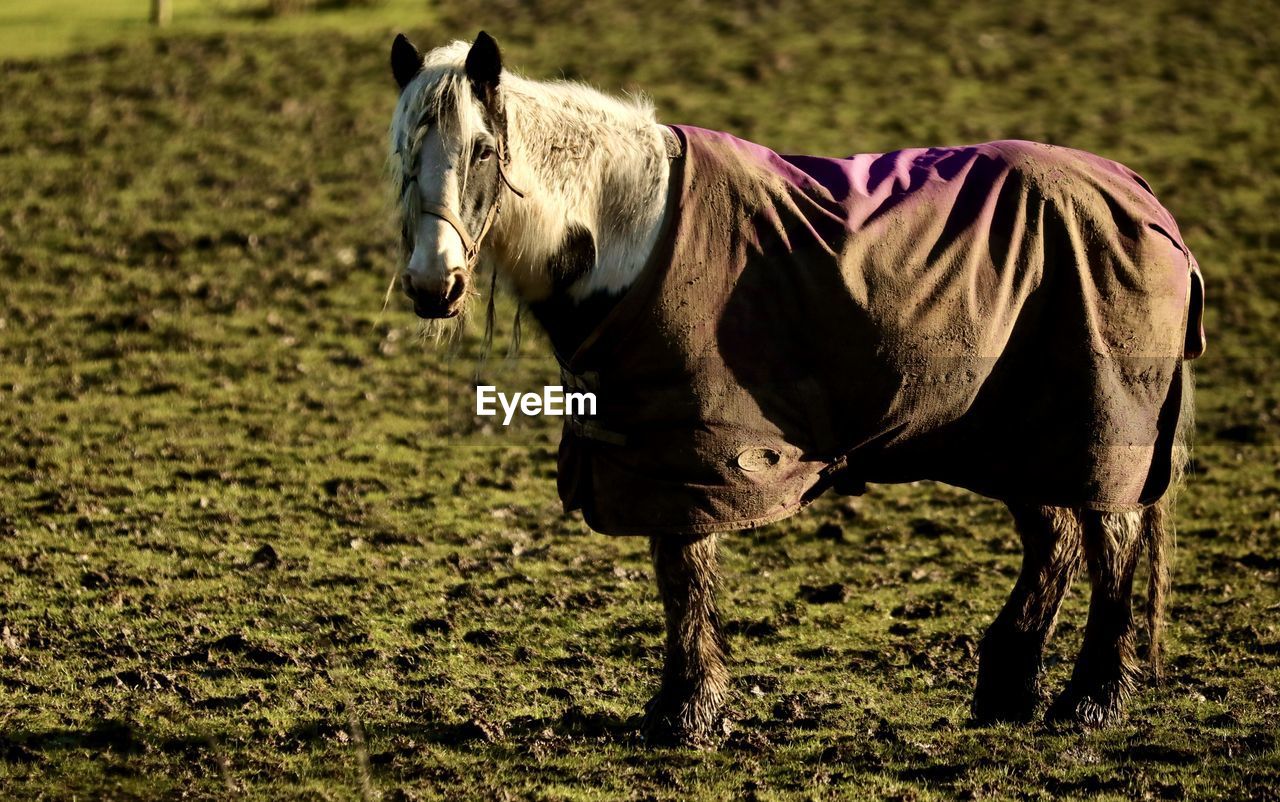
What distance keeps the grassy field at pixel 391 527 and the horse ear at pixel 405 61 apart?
2035mm

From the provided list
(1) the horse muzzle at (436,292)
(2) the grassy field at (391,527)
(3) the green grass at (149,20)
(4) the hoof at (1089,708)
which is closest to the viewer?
(1) the horse muzzle at (436,292)

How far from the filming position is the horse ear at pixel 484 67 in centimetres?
419

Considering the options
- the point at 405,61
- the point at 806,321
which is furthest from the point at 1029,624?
the point at 405,61

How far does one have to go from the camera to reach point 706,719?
4719 mm

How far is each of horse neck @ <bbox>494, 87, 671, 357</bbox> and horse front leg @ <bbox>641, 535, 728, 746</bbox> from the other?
773 millimetres

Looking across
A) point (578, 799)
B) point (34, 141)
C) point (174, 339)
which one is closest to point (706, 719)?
point (578, 799)

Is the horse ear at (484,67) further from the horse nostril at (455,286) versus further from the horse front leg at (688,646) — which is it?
the horse front leg at (688,646)

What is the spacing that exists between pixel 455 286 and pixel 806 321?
113cm

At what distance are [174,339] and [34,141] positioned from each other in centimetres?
406

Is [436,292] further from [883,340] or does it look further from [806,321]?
[883,340]

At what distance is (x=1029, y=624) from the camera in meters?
5.02

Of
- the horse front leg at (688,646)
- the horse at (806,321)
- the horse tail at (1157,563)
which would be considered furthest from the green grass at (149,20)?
the horse tail at (1157,563)

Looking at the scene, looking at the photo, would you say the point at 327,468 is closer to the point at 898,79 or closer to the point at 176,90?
the point at 176,90

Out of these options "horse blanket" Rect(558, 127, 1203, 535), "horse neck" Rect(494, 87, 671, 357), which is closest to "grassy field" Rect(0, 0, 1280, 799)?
"horse blanket" Rect(558, 127, 1203, 535)
